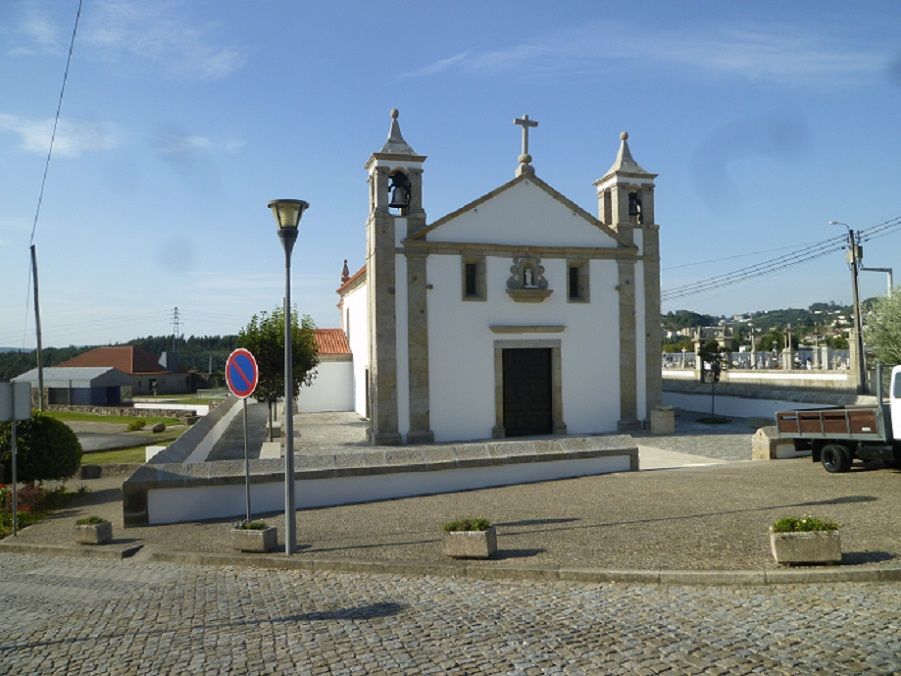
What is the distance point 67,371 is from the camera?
201ft

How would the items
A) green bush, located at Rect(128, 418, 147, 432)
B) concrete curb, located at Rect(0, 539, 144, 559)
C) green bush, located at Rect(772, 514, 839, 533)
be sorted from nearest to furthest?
green bush, located at Rect(772, 514, 839, 533) < concrete curb, located at Rect(0, 539, 144, 559) < green bush, located at Rect(128, 418, 147, 432)

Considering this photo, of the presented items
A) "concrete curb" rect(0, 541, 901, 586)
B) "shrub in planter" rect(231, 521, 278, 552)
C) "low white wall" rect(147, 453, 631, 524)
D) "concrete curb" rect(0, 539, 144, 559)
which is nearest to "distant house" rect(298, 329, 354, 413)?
"low white wall" rect(147, 453, 631, 524)

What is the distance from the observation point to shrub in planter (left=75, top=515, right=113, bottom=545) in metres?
10.1

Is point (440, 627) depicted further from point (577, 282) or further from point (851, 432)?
point (577, 282)

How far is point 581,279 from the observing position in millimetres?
A: 23953

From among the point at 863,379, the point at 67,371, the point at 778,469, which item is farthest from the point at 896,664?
the point at 67,371

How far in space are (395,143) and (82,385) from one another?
4655 centimetres

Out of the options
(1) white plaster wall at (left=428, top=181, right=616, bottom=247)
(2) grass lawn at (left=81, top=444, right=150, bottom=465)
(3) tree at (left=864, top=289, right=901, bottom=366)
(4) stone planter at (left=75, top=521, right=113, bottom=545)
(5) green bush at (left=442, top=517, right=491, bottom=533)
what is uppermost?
(1) white plaster wall at (left=428, top=181, right=616, bottom=247)

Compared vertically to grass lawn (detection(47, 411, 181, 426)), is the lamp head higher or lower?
higher

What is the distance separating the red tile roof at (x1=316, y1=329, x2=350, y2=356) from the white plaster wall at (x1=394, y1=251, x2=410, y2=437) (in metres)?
10.5

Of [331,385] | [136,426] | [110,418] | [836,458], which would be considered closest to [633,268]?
[836,458]

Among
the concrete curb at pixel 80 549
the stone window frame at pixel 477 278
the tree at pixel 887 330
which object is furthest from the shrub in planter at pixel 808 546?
the tree at pixel 887 330

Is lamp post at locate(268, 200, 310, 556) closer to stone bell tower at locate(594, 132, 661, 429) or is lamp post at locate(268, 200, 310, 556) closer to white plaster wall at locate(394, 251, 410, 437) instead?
white plaster wall at locate(394, 251, 410, 437)

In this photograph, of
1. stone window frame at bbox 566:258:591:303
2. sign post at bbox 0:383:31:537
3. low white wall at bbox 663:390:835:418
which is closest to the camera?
sign post at bbox 0:383:31:537
